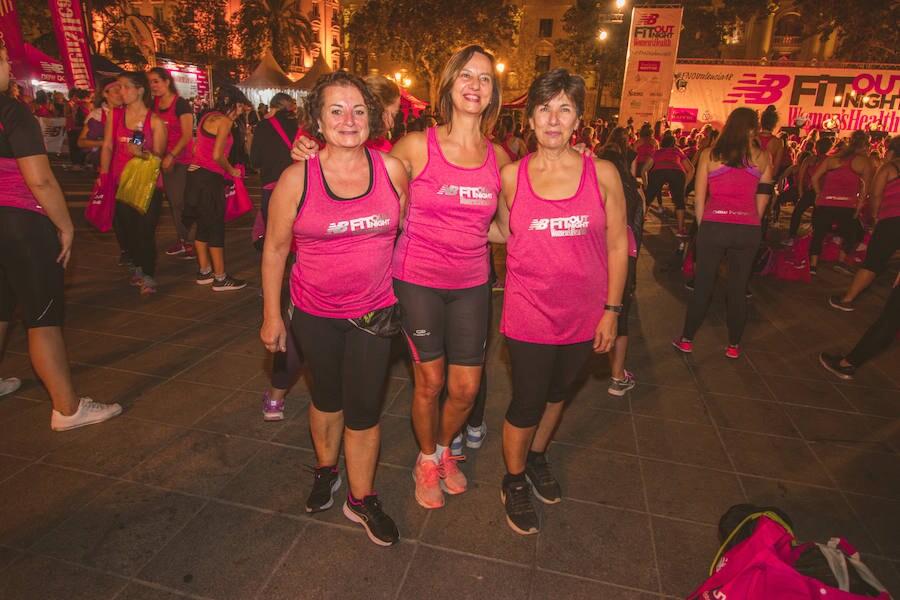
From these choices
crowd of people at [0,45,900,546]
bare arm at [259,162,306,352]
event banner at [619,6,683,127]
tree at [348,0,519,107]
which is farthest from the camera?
tree at [348,0,519,107]

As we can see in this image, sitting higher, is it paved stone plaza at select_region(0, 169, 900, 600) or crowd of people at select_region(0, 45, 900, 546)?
crowd of people at select_region(0, 45, 900, 546)

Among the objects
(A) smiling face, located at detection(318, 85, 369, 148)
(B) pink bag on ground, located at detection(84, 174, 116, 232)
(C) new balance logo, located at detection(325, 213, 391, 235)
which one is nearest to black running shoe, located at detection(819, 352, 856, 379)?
(C) new balance logo, located at detection(325, 213, 391, 235)

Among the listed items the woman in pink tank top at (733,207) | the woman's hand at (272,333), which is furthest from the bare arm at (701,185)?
the woman's hand at (272,333)

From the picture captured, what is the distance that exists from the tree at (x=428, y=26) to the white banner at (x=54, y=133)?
23.0 m

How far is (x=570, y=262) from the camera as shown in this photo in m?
2.60

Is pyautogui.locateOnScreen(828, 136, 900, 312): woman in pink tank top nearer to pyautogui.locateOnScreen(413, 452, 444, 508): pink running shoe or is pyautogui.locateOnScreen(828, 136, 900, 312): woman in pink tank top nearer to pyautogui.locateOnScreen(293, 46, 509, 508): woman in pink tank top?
pyautogui.locateOnScreen(293, 46, 509, 508): woman in pink tank top

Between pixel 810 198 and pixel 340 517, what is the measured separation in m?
10.4

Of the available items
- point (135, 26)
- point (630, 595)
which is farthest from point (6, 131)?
point (135, 26)

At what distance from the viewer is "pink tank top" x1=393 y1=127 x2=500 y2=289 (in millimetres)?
2693

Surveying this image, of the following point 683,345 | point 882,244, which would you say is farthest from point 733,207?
point 882,244

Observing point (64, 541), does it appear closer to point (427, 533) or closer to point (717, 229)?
point (427, 533)

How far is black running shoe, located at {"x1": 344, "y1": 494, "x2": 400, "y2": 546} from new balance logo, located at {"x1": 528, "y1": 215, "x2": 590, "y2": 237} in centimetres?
163

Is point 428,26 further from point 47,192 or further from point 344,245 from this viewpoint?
point 344,245

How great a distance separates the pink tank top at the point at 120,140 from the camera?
559 cm
